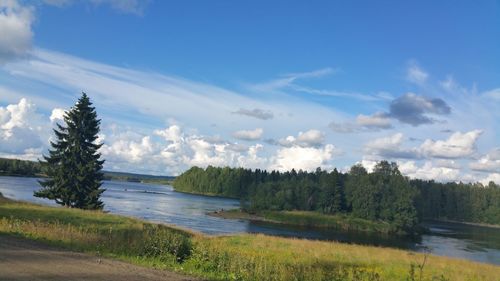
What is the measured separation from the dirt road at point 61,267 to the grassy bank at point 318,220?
90.5 m

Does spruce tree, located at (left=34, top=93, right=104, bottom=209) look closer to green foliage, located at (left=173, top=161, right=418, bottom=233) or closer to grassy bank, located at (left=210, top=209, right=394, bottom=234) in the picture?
grassy bank, located at (left=210, top=209, right=394, bottom=234)

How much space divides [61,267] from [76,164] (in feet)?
122

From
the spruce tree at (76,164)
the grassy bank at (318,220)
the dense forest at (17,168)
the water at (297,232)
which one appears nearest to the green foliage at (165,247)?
the spruce tree at (76,164)

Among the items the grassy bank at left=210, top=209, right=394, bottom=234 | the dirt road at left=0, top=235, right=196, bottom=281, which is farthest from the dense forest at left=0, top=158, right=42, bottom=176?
the dirt road at left=0, top=235, right=196, bottom=281

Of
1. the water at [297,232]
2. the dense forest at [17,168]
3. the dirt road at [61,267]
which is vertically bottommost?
the water at [297,232]

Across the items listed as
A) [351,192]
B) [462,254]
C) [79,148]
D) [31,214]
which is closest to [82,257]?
[31,214]

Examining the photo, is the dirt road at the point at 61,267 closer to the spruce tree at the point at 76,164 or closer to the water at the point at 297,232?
the spruce tree at the point at 76,164

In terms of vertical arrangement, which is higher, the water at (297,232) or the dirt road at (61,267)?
the dirt road at (61,267)

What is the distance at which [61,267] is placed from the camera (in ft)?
40.3

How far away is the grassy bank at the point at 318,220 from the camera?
108812 mm

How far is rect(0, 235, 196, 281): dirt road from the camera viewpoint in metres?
11.2

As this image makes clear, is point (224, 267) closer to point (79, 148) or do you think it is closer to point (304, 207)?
point (79, 148)

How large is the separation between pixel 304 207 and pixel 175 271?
4724 inches

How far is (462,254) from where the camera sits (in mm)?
65125
